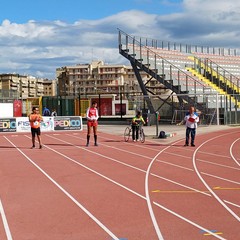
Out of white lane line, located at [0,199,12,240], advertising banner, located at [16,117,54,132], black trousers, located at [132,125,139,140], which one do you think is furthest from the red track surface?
advertising banner, located at [16,117,54,132]

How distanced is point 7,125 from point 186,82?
13493mm

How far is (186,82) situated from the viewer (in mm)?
33781

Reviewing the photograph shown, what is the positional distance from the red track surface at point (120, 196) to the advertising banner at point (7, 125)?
12.1m

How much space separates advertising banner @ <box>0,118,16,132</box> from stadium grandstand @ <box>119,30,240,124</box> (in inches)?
432

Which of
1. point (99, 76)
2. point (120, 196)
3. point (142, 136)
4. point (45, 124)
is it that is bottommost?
point (120, 196)

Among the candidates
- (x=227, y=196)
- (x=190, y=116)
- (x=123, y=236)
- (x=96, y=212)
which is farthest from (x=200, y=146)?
(x=123, y=236)

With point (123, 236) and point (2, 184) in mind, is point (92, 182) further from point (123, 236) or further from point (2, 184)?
point (123, 236)

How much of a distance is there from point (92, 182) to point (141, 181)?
3.57 ft

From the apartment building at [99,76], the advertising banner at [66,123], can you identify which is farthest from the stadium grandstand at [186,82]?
the apartment building at [99,76]

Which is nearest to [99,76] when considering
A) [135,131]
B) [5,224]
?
[135,131]

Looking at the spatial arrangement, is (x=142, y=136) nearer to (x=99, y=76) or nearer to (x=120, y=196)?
(x=120, y=196)

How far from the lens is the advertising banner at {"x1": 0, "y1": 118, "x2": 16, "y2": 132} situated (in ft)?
89.9

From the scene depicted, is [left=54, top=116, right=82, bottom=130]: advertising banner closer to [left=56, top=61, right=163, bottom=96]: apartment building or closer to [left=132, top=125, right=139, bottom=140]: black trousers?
[left=132, top=125, right=139, bottom=140]: black trousers

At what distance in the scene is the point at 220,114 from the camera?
32344 millimetres
